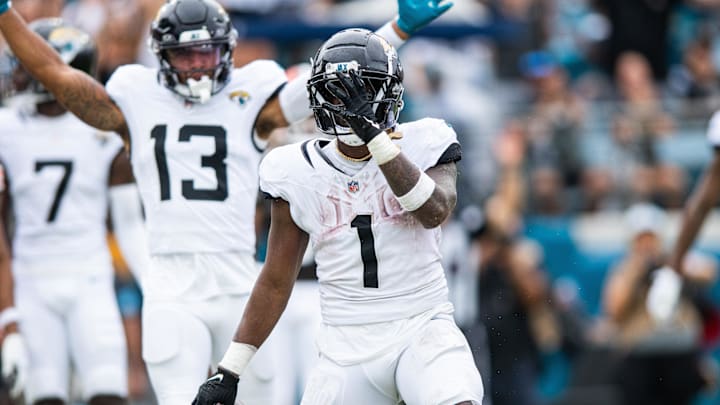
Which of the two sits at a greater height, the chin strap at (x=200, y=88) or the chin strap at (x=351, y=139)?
the chin strap at (x=351, y=139)

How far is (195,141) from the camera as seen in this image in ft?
20.6

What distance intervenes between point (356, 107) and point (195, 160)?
5.00ft

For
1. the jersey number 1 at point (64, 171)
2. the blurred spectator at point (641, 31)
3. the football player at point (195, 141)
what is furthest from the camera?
the blurred spectator at point (641, 31)

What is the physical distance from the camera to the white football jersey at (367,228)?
206 inches

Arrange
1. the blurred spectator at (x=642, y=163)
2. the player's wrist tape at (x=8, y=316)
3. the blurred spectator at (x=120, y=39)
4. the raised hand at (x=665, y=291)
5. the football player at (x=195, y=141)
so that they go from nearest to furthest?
the football player at (x=195, y=141) < the player's wrist tape at (x=8, y=316) < the raised hand at (x=665, y=291) < the blurred spectator at (x=120, y=39) < the blurred spectator at (x=642, y=163)

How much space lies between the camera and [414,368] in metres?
5.11

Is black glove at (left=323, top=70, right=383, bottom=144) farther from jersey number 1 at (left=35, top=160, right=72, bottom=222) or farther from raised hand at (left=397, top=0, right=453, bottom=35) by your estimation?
A: jersey number 1 at (left=35, top=160, right=72, bottom=222)

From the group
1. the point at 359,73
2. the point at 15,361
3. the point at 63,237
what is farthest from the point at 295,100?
the point at 15,361

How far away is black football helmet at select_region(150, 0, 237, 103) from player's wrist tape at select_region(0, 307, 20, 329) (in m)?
1.71

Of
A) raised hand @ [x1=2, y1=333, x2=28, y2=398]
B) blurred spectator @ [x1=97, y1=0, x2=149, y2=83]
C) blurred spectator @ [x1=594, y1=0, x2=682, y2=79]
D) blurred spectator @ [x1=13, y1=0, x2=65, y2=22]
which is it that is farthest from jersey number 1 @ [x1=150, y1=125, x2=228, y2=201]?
blurred spectator @ [x1=594, y1=0, x2=682, y2=79]

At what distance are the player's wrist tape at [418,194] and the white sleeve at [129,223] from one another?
2.80 m

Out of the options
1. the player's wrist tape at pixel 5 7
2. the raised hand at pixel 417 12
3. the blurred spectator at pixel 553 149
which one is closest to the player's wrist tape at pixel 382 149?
the raised hand at pixel 417 12

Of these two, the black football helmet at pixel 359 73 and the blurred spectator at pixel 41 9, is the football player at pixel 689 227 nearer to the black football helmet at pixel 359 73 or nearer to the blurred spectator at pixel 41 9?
the black football helmet at pixel 359 73

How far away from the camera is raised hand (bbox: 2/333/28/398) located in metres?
7.07
